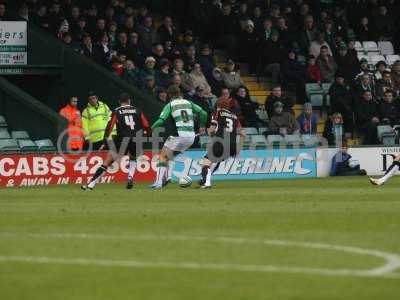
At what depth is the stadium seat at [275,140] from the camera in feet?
89.1

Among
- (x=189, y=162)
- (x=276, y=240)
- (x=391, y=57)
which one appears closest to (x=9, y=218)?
(x=276, y=240)

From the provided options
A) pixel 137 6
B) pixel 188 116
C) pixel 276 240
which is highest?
pixel 137 6

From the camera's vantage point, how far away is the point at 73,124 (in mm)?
25703

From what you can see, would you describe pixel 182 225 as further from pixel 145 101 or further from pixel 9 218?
pixel 145 101

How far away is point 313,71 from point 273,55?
3.77ft

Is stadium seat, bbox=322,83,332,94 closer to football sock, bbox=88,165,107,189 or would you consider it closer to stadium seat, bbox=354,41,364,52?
stadium seat, bbox=354,41,364,52

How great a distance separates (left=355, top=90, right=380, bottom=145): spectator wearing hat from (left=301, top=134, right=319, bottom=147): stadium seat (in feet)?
5.43

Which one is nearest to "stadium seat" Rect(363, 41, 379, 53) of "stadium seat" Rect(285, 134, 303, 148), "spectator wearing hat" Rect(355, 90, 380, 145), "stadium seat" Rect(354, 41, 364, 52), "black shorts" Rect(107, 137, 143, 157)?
"stadium seat" Rect(354, 41, 364, 52)

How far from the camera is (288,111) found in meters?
28.4

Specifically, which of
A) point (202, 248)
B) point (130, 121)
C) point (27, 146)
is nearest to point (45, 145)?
point (27, 146)

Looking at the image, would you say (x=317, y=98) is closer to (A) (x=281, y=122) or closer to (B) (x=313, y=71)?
(B) (x=313, y=71)

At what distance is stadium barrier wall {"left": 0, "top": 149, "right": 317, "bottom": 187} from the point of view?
2422 centimetres

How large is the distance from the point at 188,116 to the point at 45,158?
4.04 metres

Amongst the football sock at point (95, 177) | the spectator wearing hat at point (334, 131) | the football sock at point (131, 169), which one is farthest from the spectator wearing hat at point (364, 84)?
the football sock at point (95, 177)
